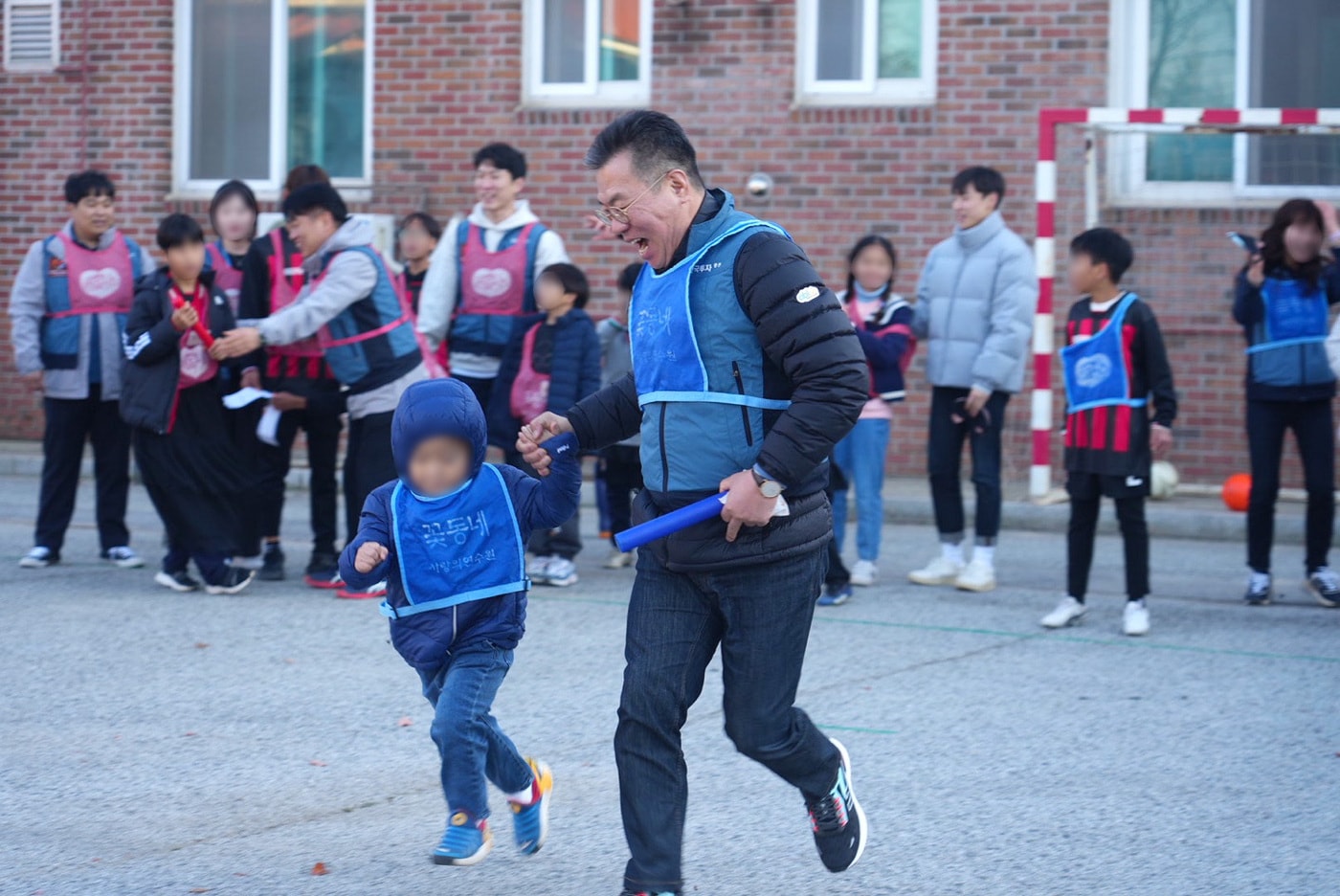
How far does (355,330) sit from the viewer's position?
812 centimetres

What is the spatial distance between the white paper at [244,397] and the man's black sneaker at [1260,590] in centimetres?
494

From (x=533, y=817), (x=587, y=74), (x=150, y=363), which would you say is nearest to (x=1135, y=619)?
(x=533, y=817)

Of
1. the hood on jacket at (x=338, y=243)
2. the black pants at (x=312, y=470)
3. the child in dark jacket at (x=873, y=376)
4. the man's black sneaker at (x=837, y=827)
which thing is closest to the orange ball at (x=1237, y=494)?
the child in dark jacket at (x=873, y=376)

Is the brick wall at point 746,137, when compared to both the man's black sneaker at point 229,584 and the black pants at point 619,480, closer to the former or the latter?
the black pants at point 619,480

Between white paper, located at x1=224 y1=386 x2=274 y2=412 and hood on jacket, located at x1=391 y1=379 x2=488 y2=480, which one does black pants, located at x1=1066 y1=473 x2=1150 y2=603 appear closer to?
white paper, located at x1=224 y1=386 x2=274 y2=412

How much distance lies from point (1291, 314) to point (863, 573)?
249 centimetres

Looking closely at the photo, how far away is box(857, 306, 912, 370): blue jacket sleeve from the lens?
28.5 ft

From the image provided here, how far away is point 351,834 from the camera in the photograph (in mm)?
4680

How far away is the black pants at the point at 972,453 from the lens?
862 cm

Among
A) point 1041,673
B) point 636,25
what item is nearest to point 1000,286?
point 1041,673

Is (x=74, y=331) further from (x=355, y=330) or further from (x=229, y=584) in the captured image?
(x=355, y=330)

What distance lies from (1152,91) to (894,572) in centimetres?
520

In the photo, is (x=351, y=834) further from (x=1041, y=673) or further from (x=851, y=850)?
(x=1041, y=673)

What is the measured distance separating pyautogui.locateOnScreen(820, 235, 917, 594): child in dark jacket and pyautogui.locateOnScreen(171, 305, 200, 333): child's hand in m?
3.22
